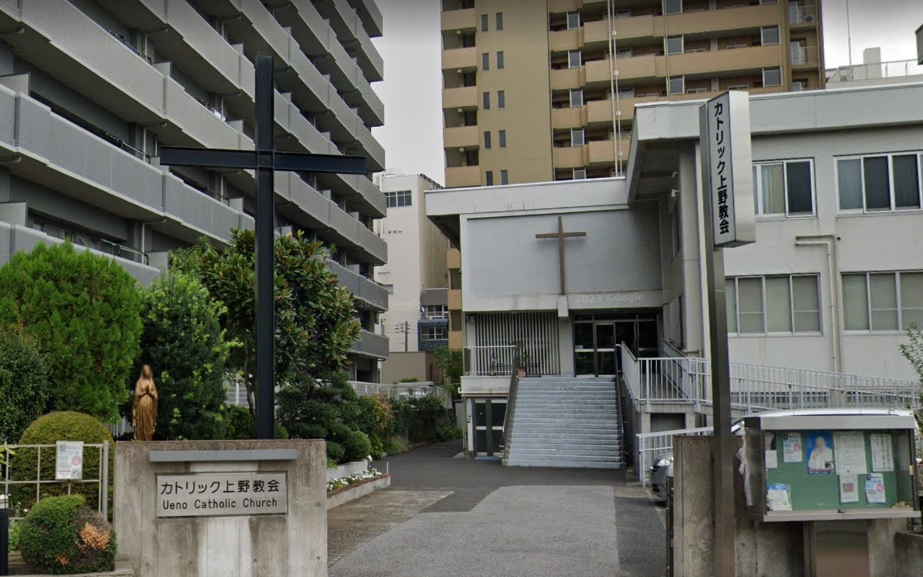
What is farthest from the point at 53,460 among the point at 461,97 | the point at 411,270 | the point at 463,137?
the point at 411,270

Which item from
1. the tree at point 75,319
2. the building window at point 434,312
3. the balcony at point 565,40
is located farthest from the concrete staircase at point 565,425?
the building window at point 434,312

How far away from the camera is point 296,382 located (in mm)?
20922

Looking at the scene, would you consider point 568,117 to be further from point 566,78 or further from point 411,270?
point 411,270

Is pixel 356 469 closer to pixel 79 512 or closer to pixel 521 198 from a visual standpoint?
pixel 79 512

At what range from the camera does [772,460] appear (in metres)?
9.13

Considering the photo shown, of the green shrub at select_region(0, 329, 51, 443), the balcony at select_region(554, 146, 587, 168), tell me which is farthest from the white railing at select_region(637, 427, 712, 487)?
the balcony at select_region(554, 146, 587, 168)

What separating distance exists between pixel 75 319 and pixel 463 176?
46.3 m

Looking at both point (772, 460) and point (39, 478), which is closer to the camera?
point (772, 460)

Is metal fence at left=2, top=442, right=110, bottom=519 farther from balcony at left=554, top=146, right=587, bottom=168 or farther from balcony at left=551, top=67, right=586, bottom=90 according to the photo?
balcony at left=551, top=67, right=586, bottom=90

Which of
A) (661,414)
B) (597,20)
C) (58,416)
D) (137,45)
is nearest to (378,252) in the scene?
(597,20)

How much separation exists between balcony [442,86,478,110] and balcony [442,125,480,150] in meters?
1.43

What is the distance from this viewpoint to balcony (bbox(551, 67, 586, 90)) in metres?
57.2

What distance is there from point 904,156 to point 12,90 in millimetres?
20467

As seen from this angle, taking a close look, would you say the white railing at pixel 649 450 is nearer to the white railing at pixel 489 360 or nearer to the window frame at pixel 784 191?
the window frame at pixel 784 191
